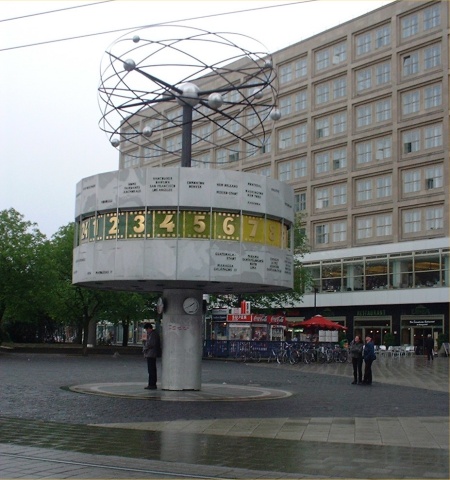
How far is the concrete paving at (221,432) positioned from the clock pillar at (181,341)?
65 cm

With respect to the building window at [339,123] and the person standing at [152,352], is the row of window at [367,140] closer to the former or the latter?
the building window at [339,123]

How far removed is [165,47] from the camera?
21516mm

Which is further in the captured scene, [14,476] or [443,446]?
[443,446]

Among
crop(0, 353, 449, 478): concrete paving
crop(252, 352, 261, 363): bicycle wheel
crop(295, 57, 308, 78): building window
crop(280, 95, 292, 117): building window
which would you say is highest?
crop(295, 57, 308, 78): building window

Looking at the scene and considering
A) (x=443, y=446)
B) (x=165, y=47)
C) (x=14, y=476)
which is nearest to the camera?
(x=14, y=476)

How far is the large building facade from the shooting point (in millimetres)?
64625

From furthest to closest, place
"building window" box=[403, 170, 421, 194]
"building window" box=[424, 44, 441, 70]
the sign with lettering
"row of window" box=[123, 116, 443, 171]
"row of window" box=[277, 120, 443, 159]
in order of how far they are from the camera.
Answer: "building window" box=[403, 170, 421, 194] → "row of window" box=[123, 116, 443, 171] → "row of window" box=[277, 120, 443, 159] → "building window" box=[424, 44, 441, 70] → the sign with lettering

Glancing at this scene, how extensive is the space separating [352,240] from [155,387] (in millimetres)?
51973

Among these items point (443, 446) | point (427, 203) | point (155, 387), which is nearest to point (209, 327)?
point (427, 203)

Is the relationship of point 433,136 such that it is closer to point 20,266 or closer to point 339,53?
point 339,53

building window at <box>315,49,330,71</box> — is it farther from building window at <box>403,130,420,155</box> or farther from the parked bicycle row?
the parked bicycle row

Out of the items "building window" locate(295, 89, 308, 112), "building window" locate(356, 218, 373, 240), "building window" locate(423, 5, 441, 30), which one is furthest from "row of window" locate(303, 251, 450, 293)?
"building window" locate(423, 5, 441, 30)

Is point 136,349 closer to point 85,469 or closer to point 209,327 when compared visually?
point 209,327

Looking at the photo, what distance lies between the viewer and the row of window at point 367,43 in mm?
66125
